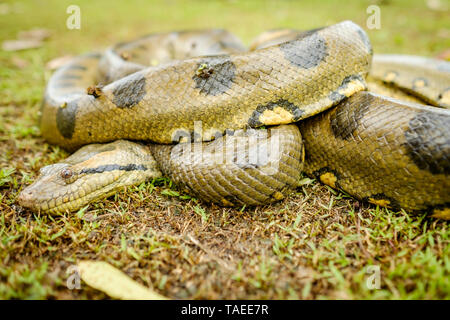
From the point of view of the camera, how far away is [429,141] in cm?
235

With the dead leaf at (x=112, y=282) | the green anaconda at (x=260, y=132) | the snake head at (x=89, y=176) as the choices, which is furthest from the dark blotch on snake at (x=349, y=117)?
the dead leaf at (x=112, y=282)

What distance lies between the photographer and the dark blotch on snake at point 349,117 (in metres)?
2.74

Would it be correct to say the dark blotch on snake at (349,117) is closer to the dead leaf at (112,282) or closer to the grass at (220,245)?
the grass at (220,245)

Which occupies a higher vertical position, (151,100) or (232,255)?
(151,100)

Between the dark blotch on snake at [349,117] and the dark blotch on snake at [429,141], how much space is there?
1.37ft

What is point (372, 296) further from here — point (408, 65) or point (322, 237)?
point (408, 65)

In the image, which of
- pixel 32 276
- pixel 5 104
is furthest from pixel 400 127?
pixel 5 104

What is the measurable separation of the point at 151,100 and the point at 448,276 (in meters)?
2.83

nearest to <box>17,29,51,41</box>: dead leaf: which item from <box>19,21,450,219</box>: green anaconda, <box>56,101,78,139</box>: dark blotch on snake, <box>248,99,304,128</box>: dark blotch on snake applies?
<box>56,101,78,139</box>: dark blotch on snake

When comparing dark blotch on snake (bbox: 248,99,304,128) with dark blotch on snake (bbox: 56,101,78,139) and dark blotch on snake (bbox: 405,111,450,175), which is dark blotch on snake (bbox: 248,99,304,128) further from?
dark blotch on snake (bbox: 56,101,78,139)

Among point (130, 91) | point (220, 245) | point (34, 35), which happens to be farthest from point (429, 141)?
point (34, 35)

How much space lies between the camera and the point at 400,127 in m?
2.48

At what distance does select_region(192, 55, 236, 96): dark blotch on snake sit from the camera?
2.85m

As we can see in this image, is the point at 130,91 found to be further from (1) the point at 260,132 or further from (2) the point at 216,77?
(1) the point at 260,132
